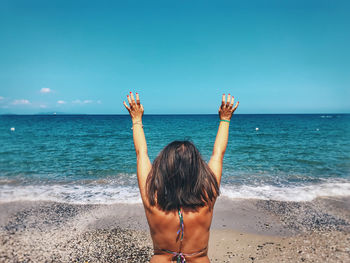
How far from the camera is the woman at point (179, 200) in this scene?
1.76 metres

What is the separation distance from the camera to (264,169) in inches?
489

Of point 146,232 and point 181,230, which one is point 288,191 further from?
point 181,230

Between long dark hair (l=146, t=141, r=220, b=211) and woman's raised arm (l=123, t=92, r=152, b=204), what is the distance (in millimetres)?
96

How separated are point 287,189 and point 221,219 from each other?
4245 millimetres

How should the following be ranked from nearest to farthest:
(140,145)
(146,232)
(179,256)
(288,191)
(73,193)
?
(179,256) → (140,145) → (146,232) → (73,193) → (288,191)

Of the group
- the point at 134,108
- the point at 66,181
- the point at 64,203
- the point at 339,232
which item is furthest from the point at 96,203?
the point at 339,232

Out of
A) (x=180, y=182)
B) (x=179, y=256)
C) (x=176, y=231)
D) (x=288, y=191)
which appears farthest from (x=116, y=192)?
(x=180, y=182)

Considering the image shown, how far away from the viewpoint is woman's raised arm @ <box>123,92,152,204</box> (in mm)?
1914

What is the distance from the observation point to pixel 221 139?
2234 millimetres

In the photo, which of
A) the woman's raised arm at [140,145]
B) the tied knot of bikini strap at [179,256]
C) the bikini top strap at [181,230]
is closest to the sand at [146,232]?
the tied knot of bikini strap at [179,256]

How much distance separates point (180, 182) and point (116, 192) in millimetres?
7412

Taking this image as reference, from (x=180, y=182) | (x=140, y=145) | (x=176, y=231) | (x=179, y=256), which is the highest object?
(x=140, y=145)

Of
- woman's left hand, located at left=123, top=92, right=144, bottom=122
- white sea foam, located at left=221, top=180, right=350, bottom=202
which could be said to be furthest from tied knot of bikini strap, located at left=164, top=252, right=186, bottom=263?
white sea foam, located at left=221, top=180, right=350, bottom=202

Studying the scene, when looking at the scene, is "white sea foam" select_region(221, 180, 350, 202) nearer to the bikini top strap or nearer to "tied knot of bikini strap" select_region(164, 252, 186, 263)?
"tied knot of bikini strap" select_region(164, 252, 186, 263)
